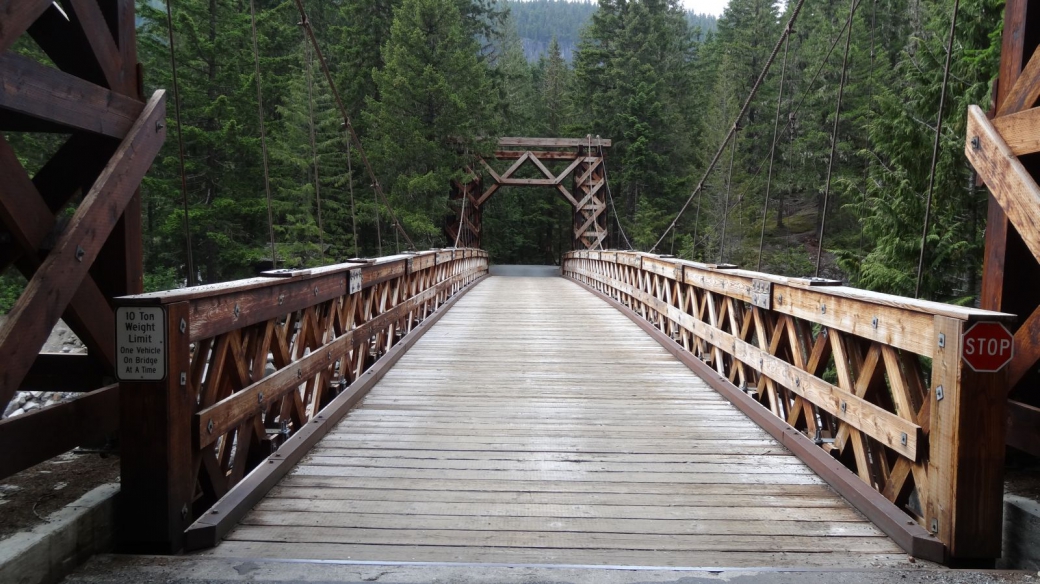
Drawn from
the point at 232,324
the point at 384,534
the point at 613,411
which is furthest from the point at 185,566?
the point at 613,411

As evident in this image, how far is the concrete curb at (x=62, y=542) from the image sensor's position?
7.06ft

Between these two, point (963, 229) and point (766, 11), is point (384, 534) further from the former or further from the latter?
point (766, 11)

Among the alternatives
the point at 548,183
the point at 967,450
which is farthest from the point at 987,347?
the point at 548,183

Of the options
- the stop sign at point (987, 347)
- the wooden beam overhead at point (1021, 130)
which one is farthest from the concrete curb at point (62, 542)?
the wooden beam overhead at point (1021, 130)

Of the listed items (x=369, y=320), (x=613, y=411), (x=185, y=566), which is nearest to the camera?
(x=185, y=566)

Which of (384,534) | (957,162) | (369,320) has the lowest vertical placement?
(384,534)

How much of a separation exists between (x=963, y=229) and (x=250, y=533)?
1118 cm

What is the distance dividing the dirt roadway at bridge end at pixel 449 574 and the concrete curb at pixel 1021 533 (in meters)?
0.22

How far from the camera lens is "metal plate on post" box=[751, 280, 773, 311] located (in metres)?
4.30

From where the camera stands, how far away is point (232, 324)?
9.84 ft

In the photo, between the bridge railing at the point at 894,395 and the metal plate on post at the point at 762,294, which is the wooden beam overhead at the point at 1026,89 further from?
the metal plate on post at the point at 762,294

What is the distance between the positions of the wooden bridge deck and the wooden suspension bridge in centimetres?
2

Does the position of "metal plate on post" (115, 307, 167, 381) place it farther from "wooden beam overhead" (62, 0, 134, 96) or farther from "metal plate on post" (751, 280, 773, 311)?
"metal plate on post" (751, 280, 773, 311)

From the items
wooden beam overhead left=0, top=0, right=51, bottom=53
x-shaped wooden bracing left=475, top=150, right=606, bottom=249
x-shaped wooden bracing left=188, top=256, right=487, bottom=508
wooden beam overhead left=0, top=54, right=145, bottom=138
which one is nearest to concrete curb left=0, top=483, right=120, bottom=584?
x-shaped wooden bracing left=188, top=256, right=487, bottom=508
